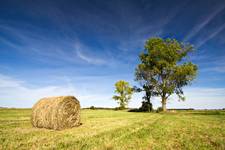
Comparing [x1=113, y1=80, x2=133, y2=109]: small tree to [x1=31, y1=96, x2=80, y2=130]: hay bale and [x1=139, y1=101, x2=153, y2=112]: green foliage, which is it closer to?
[x1=139, y1=101, x2=153, y2=112]: green foliage

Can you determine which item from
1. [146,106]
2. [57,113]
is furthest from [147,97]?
[57,113]

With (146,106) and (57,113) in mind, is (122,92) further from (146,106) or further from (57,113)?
(57,113)

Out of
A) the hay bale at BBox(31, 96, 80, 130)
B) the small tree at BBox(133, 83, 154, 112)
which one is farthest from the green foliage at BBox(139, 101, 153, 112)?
the hay bale at BBox(31, 96, 80, 130)

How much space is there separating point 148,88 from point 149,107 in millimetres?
4948

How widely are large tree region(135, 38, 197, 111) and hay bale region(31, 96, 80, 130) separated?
26.0 metres

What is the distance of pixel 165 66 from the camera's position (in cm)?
3512

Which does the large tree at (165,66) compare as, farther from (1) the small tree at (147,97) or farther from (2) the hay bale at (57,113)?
(2) the hay bale at (57,113)

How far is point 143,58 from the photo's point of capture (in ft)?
124

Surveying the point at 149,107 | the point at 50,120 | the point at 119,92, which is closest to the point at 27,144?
the point at 50,120

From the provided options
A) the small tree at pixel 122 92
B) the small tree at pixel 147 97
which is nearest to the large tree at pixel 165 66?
the small tree at pixel 147 97

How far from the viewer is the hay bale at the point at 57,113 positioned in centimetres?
1032

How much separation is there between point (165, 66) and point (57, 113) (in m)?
28.6

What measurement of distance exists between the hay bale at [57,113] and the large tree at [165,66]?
85.3 feet

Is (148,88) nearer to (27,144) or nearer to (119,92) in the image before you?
(119,92)
